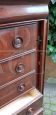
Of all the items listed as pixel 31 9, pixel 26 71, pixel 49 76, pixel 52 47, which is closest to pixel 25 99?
pixel 26 71

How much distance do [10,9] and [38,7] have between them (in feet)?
0.52

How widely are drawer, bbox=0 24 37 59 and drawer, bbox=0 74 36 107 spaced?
0.17m

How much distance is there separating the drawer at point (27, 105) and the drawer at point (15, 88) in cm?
4

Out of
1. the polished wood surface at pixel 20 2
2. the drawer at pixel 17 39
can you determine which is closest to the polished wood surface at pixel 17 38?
the drawer at pixel 17 39

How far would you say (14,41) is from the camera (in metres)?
0.80

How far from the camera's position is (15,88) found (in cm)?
91

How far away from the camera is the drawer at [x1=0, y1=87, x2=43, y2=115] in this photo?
0.90 m

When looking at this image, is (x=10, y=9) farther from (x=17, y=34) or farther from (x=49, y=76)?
(x=49, y=76)

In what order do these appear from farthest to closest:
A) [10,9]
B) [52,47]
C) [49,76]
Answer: [49,76] < [52,47] < [10,9]

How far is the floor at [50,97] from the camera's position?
1.52 metres

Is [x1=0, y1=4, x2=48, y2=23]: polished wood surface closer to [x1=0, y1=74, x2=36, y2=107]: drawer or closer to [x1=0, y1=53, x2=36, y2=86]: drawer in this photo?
[x1=0, y1=53, x2=36, y2=86]: drawer

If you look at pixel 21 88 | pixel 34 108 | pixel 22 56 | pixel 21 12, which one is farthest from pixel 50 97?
pixel 21 12

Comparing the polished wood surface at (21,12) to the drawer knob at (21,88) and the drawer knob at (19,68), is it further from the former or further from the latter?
the drawer knob at (21,88)

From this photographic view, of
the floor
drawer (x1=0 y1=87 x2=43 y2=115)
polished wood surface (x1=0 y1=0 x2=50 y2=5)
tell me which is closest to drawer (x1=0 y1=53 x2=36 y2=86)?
drawer (x1=0 y1=87 x2=43 y2=115)
